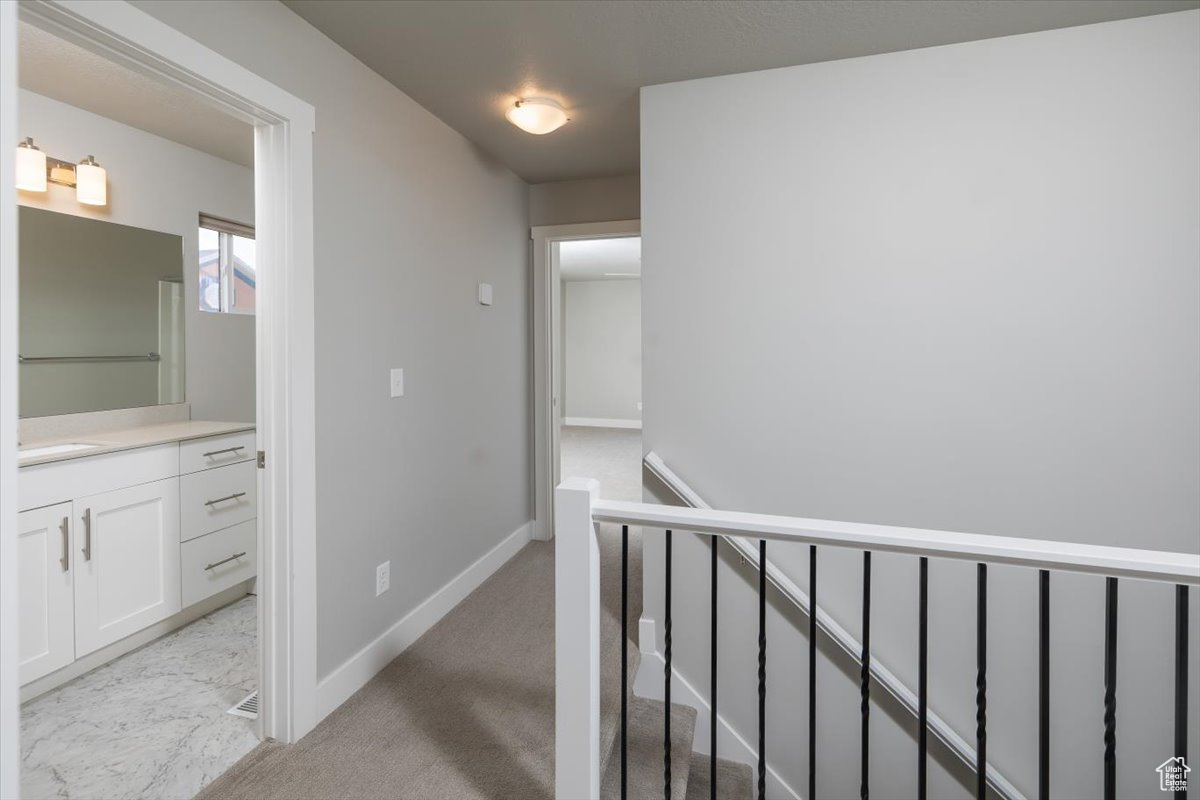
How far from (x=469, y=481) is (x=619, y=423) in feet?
22.8

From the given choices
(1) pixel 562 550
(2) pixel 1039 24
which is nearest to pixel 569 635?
(1) pixel 562 550

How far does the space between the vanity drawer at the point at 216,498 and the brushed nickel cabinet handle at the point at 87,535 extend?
0.37 m

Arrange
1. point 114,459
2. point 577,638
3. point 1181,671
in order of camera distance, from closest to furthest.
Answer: point 1181,671
point 577,638
point 114,459

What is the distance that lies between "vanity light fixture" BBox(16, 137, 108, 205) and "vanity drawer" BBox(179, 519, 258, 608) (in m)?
1.64

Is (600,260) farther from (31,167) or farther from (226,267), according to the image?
(31,167)

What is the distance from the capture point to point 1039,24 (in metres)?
1.98

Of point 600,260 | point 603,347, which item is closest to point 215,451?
point 600,260

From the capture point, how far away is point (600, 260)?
24.7 feet

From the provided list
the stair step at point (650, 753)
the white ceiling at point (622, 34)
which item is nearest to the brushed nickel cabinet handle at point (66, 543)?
the white ceiling at point (622, 34)

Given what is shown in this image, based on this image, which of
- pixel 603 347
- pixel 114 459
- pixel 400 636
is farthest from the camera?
pixel 603 347

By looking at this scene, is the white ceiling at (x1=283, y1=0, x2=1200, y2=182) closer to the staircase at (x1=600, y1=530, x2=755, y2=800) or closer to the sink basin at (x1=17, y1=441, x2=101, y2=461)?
the sink basin at (x1=17, y1=441, x2=101, y2=461)

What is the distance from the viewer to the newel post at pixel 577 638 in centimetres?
139

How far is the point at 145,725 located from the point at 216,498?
3.45 feet

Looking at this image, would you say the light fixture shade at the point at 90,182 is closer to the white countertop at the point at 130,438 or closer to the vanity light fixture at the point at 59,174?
the vanity light fixture at the point at 59,174
